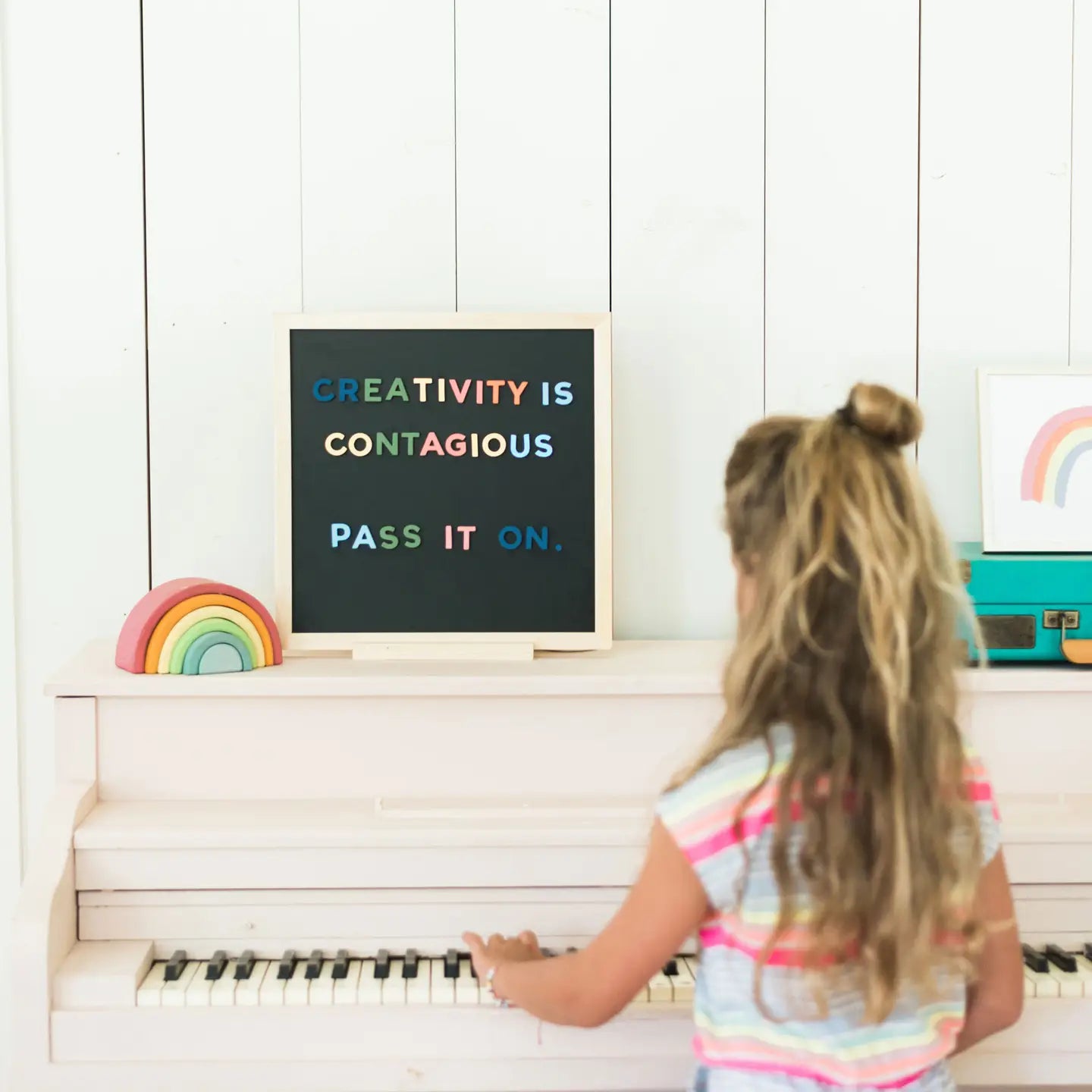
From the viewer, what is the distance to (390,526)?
5.69 ft

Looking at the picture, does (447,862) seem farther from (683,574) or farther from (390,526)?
(683,574)

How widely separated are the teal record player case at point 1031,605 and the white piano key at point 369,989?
879 millimetres

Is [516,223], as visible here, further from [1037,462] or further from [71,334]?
[1037,462]

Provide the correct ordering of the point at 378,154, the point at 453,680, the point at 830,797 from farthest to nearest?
the point at 378,154 → the point at 453,680 → the point at 830,797

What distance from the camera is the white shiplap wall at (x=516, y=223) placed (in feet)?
6.09

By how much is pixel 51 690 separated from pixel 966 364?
1.45 m

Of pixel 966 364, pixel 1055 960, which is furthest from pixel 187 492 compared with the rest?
pixel 1055 960

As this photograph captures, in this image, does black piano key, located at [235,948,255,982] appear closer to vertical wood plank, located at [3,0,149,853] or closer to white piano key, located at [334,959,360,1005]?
white piano key, located at [334,959,360,1005]

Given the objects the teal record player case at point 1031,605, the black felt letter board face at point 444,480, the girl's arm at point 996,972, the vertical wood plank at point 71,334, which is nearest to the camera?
the girl's arm at point 996,972

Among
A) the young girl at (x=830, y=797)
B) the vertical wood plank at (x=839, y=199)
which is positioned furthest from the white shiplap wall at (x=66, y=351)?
the young girl at (x=830, y=797)

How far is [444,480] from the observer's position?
1743 millimetres

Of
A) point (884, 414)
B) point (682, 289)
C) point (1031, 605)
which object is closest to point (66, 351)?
point (682, 289)

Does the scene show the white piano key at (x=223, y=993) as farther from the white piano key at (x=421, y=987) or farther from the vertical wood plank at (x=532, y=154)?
the vertical wood plank at (x=532, y=154)

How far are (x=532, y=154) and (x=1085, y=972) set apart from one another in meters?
1.39
